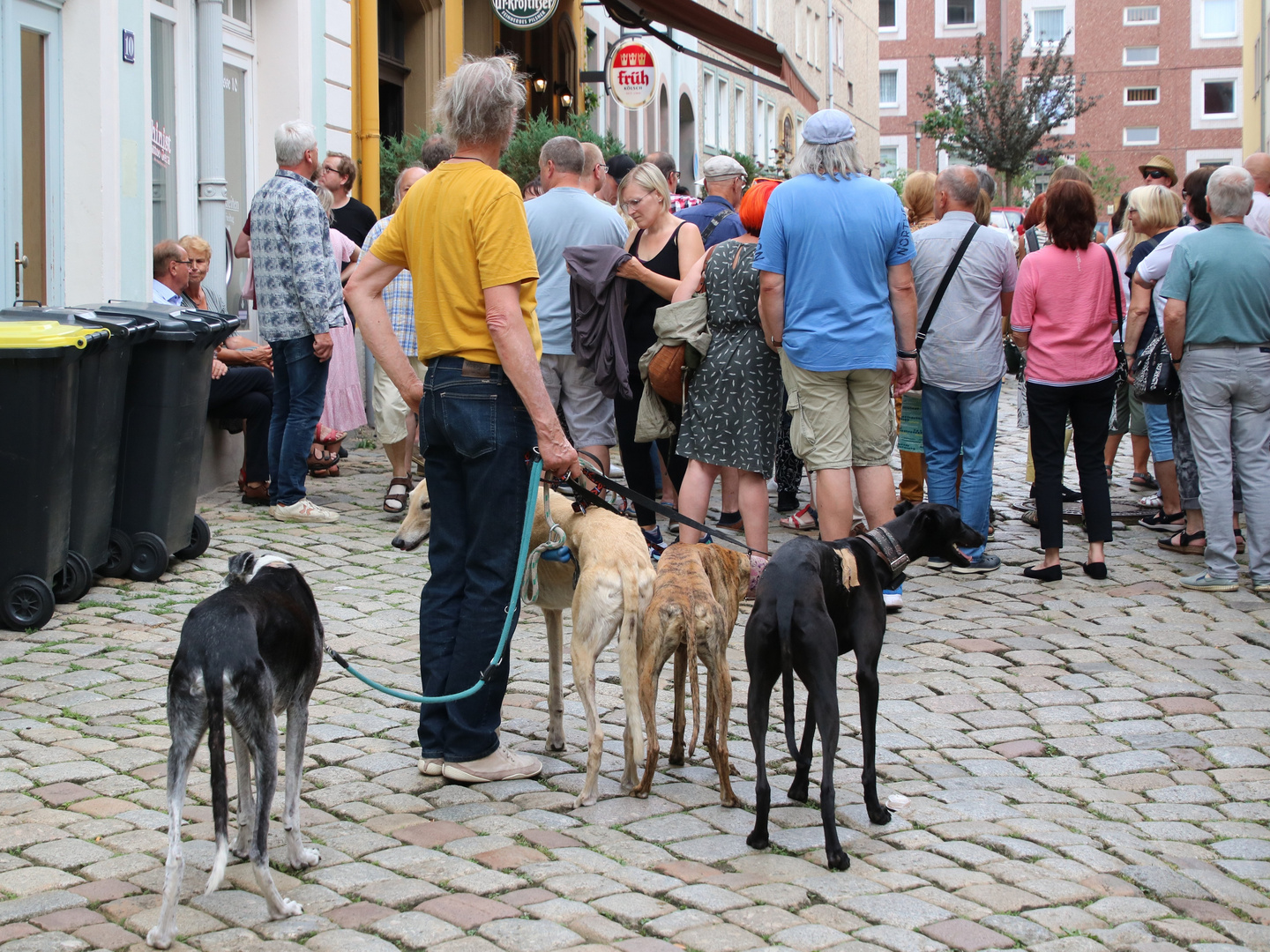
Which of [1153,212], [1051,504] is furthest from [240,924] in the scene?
[1153,212]

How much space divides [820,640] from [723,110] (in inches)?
1332

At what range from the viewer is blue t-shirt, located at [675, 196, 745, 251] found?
8547 mm

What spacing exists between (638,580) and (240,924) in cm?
154

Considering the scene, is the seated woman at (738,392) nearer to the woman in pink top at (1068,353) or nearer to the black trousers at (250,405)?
the woman in pink top at (1068,353)

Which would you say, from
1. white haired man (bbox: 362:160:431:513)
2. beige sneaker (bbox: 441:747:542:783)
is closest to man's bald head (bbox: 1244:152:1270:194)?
white haired man (bbox: 362:160:431:513)

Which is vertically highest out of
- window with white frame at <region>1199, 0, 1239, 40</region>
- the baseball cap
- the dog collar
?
Answer: window with white frame at <region>1199, 0, 1239, 40</region>

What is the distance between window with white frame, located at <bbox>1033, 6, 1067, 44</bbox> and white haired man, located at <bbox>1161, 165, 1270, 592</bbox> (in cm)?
6432

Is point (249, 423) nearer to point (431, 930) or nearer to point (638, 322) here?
point (638, 322)

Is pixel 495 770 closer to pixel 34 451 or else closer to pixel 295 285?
pixel 34 451

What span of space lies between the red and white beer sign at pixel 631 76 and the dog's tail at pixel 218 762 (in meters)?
18.3

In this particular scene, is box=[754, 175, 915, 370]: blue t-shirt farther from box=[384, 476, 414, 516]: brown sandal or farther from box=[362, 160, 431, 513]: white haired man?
box=[384, 476, 414, 516]: brown sandal

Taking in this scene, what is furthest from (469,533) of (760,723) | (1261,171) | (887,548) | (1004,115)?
(1004,115)

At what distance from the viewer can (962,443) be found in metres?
7.76

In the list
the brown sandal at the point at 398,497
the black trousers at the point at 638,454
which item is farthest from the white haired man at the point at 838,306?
the brown sandal at the point at 398,497
